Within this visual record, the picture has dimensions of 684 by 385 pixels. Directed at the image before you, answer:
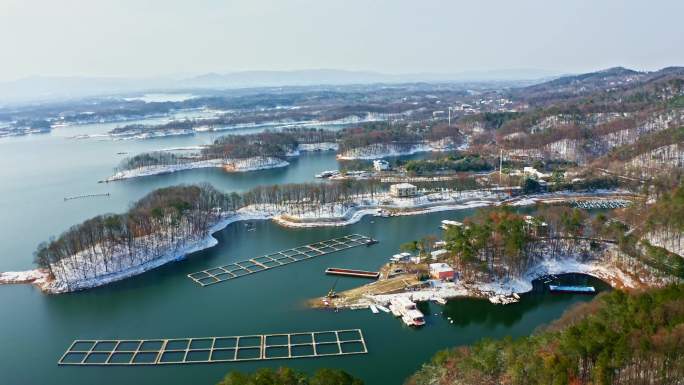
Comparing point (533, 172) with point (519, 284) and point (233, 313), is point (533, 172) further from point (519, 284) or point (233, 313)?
point (233, 313)

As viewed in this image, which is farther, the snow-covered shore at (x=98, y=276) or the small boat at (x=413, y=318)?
the snow-covered shore at (x=98, y=276)

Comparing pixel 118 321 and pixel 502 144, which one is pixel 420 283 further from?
pixel 502 144

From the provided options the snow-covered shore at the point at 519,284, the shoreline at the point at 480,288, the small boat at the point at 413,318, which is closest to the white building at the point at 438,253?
the snow-covered shore at the point at 519,284

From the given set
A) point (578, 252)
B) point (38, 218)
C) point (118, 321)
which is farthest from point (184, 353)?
point (38, 218)

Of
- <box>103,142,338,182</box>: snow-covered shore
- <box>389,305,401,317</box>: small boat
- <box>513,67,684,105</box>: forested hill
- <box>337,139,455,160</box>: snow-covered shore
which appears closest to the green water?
<box>389,305,401,317</box>: small boat

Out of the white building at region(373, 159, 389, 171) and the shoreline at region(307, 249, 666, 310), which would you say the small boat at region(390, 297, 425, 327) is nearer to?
the shoreline at region(307, 249, 666, 310)

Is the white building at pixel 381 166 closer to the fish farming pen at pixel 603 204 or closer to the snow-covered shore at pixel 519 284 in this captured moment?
the fish farming pen at pixel 603 204
